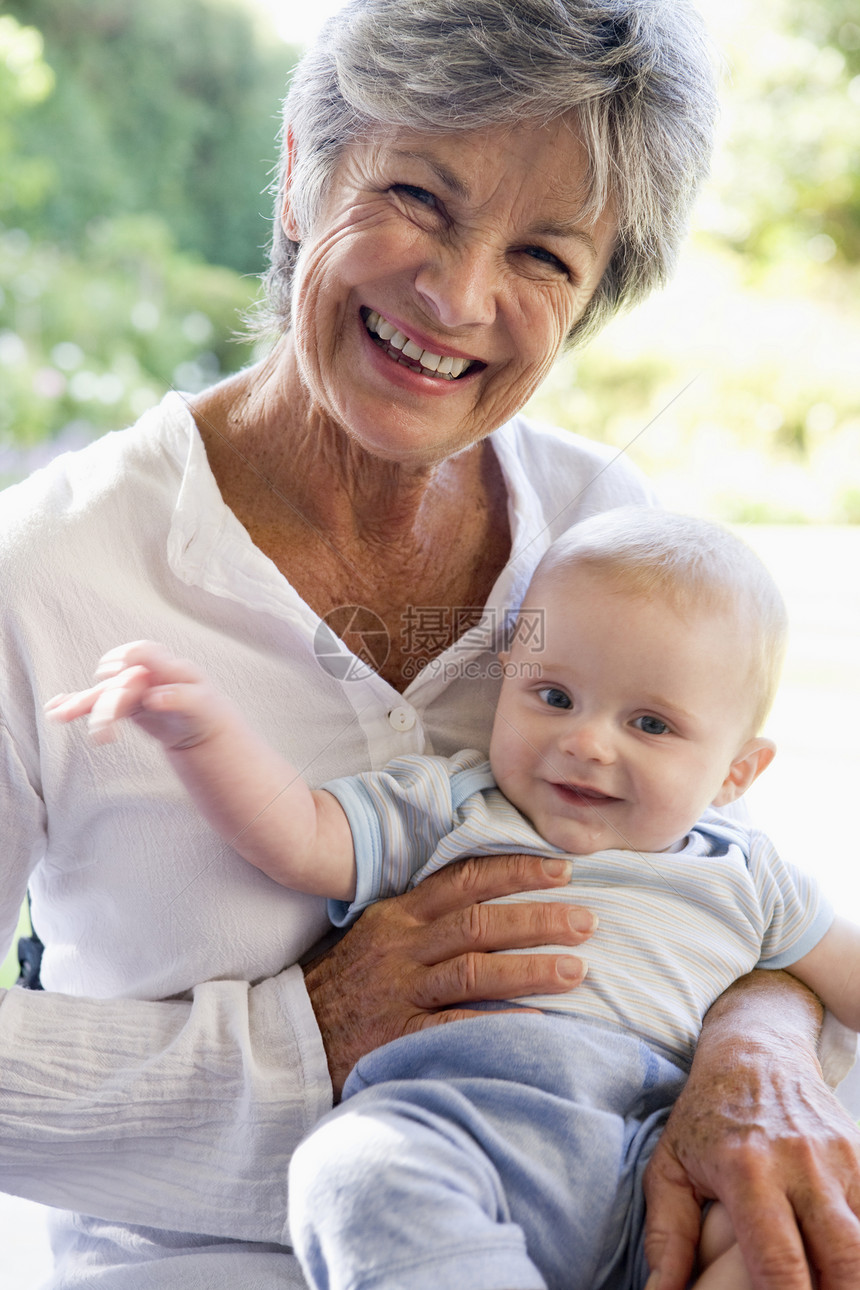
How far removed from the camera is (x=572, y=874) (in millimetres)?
1084

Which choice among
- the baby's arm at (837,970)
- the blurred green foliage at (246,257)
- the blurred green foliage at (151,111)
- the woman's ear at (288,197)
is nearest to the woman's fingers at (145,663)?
the woman's ear at (288,197)

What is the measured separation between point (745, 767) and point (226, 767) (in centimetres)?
59

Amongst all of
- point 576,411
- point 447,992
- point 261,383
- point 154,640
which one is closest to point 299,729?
point 154,640

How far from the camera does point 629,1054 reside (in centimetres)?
97

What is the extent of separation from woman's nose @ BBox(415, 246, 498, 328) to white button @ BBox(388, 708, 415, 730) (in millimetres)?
414

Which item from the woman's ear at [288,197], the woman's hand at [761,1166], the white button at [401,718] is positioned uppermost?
the woman's ear at [288,197]

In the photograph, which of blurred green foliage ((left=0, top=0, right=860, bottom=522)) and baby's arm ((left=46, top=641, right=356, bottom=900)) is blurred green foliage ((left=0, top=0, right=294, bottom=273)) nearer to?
blurred green foliage ((left=0, top=0, right=860, bottom=522))

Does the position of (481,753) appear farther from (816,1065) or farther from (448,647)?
(816,1065)

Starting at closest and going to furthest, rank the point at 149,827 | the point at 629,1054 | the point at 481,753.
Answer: the point at 629,1054 → the point at 149,827 → the point at 481,753

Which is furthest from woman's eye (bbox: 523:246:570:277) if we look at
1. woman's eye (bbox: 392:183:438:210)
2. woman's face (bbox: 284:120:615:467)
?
woman's eye (bbox: 392:183:438:210)

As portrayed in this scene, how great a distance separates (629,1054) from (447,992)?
18cm

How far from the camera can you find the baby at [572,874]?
32.4 inches

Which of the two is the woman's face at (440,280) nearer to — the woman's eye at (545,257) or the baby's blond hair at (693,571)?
the woman's eye at (545,257)

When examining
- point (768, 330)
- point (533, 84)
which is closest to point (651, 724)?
point (533, 84)
